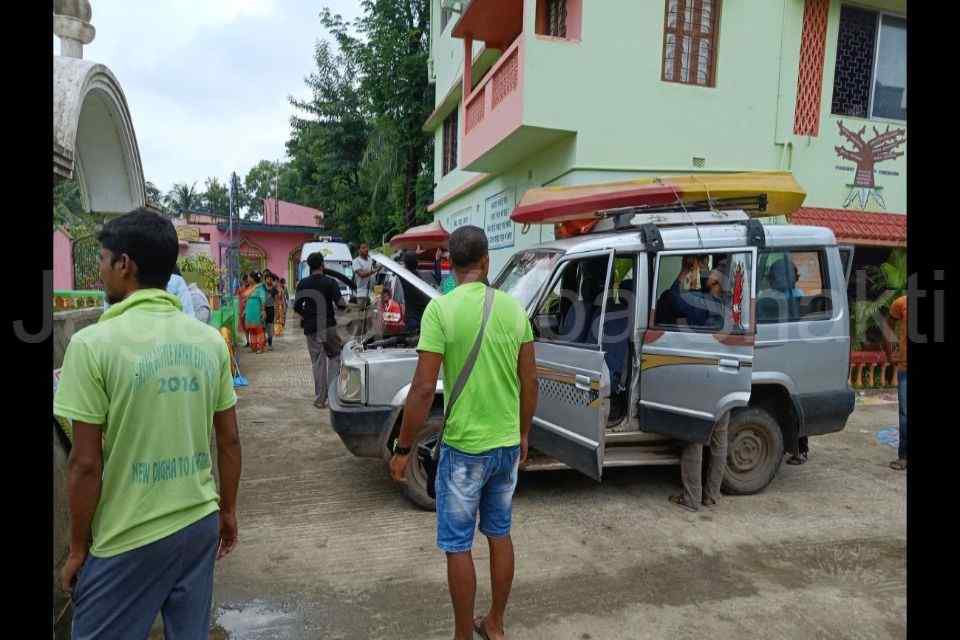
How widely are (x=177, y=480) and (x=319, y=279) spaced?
19.7 feet

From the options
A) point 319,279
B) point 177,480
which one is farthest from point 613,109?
point 177,480

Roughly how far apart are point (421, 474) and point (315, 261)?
372 centimetres

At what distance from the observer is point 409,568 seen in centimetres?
369

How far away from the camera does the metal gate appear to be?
7.84m

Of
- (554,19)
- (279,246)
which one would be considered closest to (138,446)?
(554,19)

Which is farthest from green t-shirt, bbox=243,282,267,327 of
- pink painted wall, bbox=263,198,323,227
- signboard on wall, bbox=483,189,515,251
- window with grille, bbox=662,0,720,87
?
pink painted wall, bbox=263,198,323,227

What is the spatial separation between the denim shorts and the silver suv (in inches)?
55.2

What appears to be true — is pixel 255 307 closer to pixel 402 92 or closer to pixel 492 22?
pixel 492 22

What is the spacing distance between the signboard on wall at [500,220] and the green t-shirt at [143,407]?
1007 cm

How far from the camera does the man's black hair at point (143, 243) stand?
179 cm

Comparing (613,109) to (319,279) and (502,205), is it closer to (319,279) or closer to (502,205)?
(502,205)

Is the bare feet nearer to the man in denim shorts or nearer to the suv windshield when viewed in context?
the man in denim shorts

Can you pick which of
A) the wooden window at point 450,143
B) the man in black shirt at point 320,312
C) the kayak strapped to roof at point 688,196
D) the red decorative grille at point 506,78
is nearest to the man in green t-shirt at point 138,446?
the kayak strapped to roof at point 688,196
